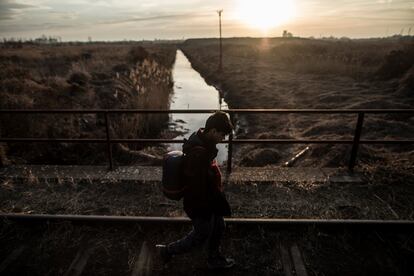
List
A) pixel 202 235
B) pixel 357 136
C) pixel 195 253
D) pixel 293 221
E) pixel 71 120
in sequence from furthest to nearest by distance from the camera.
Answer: pixel 71 120
pixel 357 136
pixel 293 221
pixel 195 253
pixel 202 235

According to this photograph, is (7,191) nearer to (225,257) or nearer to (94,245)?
(94,245)

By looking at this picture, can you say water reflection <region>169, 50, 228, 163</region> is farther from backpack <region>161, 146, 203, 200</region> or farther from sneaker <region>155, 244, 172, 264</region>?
backpack <region>161, 146, 203, 200</region>

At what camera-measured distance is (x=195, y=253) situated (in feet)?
11.7

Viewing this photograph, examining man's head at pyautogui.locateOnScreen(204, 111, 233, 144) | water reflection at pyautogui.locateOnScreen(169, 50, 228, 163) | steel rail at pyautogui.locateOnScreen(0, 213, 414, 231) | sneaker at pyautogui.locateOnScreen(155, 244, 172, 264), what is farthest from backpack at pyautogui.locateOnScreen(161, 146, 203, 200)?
water reflection at pyautogui.locateOnScreen(169, 50, 228, 163)

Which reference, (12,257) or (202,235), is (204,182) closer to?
(202,235)

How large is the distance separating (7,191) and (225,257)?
3702 mm

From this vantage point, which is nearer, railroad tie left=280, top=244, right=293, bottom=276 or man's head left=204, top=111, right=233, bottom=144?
man's head left=204, top=111, right=233, bottom=144

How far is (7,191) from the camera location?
4.93 meters

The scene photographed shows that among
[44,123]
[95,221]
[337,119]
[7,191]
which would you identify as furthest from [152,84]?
[95,221]

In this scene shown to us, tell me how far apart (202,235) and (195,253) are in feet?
2.18

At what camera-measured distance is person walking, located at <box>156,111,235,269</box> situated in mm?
2652

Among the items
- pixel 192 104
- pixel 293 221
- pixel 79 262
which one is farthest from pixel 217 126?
pixel 192 104

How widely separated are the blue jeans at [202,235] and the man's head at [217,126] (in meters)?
0.85

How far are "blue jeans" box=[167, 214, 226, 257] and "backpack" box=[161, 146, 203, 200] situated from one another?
0.37m
